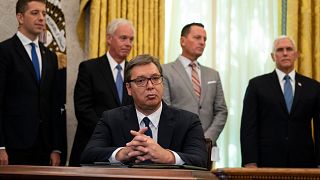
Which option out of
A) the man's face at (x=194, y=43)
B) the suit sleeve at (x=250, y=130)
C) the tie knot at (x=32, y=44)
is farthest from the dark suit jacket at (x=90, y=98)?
the suit sleeve at (x=250, y=130)

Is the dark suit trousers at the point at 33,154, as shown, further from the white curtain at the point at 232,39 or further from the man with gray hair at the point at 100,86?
the white curtain at the point at 232,39

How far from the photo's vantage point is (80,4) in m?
5.82

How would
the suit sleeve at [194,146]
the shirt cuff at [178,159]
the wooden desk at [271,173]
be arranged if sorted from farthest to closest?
the wooden desk at [271,173]
the suit sleeve at [194,146]
the shirt cuff at [178,159]

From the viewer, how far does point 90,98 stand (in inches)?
185

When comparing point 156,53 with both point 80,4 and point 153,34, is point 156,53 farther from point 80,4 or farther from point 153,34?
point 80,4

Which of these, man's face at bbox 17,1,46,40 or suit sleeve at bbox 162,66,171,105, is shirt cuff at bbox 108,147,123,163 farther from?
suit sleeve at bbox 162,66,171,105

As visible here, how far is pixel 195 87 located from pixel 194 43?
1.38ft

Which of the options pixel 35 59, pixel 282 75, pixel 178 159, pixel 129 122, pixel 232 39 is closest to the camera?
pixel 178 159

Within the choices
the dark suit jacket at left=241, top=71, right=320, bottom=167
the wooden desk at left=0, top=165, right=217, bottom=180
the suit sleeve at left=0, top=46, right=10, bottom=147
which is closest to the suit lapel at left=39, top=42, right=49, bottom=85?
the suit sleeve at left=0, top=46, right=10, bottom=147

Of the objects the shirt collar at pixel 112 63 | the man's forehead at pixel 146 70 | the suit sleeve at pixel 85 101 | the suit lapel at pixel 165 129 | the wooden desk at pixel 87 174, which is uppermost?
the shirt collar at pixel 112 63

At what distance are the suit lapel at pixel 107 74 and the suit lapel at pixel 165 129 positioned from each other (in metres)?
1.50

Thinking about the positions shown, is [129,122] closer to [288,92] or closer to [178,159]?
[178,159]

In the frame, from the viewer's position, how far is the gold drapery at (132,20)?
5.73 m

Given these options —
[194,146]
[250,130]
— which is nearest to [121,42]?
[250,130]
